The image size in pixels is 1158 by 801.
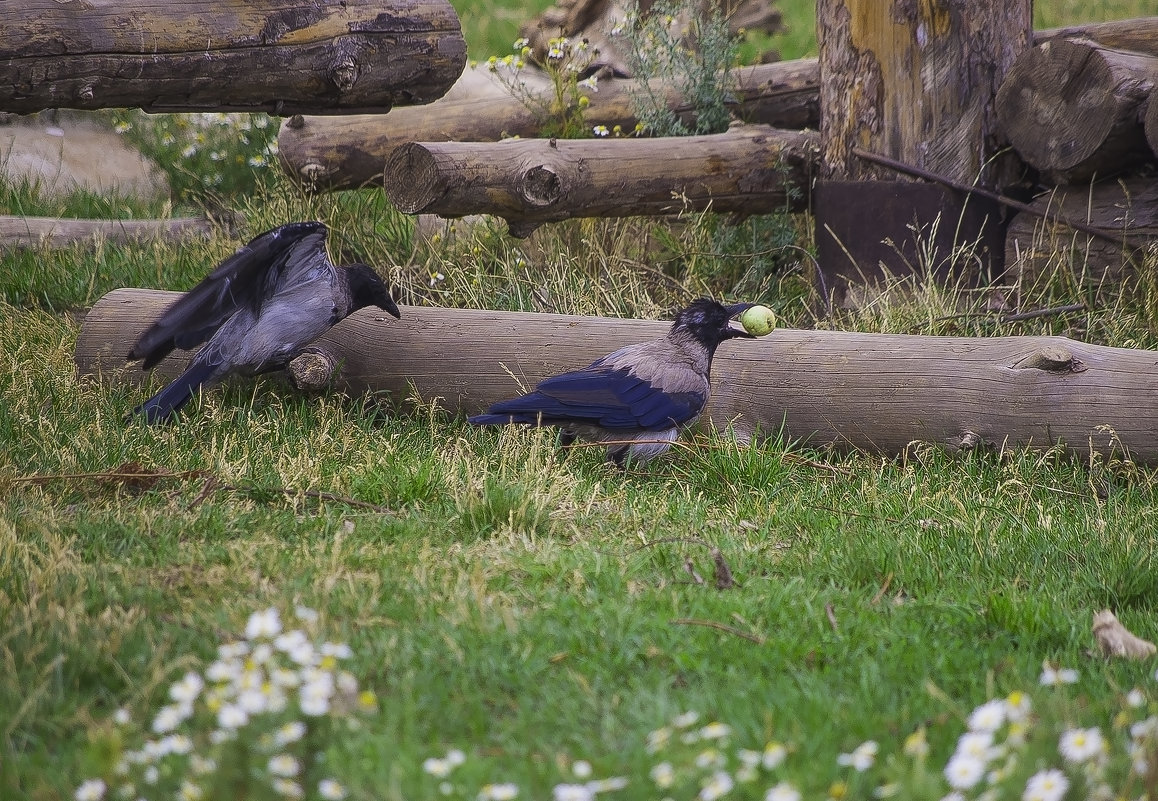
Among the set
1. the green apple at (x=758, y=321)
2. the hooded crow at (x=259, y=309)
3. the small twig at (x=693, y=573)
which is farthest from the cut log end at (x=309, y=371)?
the small twig at (x=693, y=573)

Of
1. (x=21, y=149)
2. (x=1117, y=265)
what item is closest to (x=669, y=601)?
(x=1117, y=265)

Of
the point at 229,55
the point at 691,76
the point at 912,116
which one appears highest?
the point at 229,55

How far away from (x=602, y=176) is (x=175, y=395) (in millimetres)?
2761

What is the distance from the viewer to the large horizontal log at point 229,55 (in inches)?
188

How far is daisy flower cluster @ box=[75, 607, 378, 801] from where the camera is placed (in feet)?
7.04

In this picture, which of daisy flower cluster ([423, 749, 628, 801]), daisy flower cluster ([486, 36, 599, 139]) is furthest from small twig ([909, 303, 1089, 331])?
daisy flower cluster ([423, 749, 628, 801])

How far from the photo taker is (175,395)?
5.49 meters

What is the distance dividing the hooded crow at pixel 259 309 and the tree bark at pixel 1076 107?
366 centimetres

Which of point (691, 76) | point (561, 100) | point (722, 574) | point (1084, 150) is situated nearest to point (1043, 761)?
point (722, 574)

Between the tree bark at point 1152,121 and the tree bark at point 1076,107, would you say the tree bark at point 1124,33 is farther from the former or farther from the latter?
the tree bark at point 1152,121

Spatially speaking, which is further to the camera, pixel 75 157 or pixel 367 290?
pixel 75 157

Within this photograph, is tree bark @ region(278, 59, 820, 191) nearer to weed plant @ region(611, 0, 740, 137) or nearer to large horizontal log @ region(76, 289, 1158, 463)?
weed plant @ region(611, 0, 740, 137)

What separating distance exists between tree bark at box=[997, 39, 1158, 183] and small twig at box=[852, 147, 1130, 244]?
0.22m

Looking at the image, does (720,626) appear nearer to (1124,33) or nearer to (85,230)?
(1124,33)
